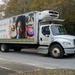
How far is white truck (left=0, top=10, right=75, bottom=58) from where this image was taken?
14.6 metres

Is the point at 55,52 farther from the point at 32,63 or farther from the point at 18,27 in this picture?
the point at 18,27

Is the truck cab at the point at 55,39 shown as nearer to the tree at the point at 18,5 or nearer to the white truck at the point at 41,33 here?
the white truck at the point at 41,33

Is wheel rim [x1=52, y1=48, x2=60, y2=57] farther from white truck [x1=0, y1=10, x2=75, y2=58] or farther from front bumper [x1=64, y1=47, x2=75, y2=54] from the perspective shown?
front bumper [x1=64, y1=47, x2=75, y2=54]

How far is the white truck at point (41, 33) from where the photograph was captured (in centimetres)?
1460

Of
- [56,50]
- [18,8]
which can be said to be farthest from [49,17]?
[18,8]

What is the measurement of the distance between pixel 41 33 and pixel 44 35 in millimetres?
339

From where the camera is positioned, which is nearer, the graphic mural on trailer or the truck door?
the truck door

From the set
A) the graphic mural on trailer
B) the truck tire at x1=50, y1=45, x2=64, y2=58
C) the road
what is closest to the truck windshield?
the truck tire at x1=50, y1=45, x2=64, y2=58

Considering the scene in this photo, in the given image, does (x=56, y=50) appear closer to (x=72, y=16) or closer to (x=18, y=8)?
(x=72, y=16)

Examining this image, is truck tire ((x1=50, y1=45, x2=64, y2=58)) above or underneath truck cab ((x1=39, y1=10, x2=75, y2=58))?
underneath

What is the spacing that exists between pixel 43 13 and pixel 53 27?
1.32 metres

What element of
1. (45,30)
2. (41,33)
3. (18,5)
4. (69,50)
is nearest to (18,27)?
(41,33)

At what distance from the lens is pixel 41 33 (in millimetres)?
16141

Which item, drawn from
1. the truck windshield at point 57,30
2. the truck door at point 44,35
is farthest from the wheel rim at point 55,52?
the truck windshield at point 57,30
